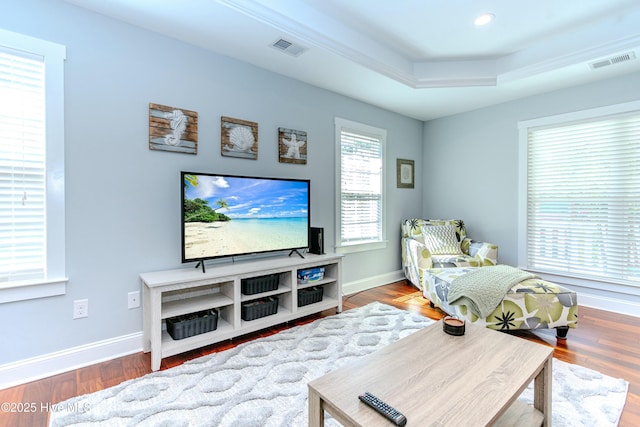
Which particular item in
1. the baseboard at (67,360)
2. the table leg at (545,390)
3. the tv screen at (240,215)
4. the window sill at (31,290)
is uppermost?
the tv screen at (240,215)

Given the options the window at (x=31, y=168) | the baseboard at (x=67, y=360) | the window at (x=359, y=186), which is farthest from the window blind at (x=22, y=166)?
the window at (x=359, y=186)

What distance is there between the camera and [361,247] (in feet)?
12.6

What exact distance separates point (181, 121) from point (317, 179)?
1487 millimetres

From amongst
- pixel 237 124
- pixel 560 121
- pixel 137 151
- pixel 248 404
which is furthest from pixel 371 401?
pixel 560 121

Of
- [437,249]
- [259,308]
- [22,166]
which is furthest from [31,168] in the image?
[437,249]

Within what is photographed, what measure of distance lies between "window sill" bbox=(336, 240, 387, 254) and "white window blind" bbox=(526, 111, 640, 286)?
175 centimetres

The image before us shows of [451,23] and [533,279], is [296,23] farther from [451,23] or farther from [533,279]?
[533,279]

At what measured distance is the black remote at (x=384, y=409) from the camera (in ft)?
3.19

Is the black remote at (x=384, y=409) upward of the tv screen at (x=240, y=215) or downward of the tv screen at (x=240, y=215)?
downward

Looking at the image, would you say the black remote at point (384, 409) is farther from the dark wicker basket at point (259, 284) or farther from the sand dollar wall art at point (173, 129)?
the sand dollar wall art at point (173, 129)

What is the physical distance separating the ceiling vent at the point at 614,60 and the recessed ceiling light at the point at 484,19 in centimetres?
112

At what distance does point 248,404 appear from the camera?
1.65 m

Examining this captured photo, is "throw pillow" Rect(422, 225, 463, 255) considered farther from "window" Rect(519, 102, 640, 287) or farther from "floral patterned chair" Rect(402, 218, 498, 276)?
"window" Rect(519, 102, 640, 287)

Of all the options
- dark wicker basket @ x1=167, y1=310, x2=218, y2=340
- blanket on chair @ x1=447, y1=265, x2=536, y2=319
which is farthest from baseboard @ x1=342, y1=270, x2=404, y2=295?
dark wicker basket @ x1=167, y1=310, x2=218, y2=340
